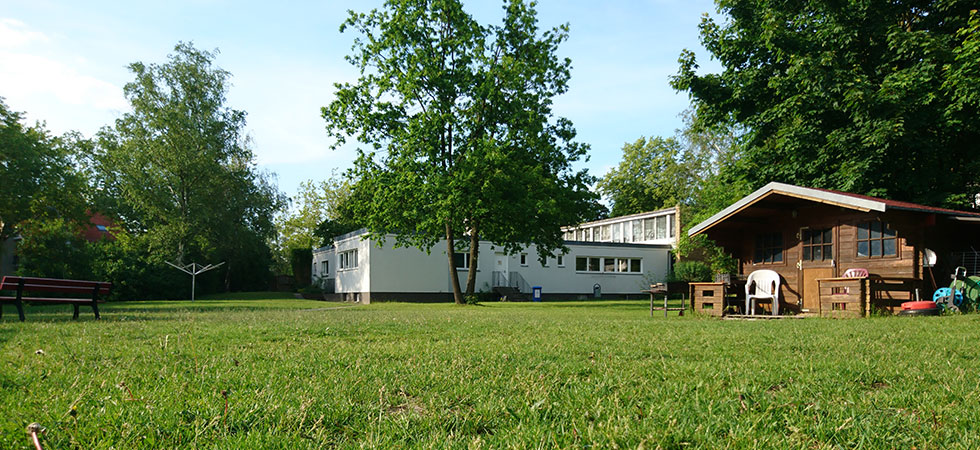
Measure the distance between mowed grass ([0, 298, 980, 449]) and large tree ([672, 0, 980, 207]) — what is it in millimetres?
11469

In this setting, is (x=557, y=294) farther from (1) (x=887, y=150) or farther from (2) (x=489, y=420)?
(2) (x=489, y=420)

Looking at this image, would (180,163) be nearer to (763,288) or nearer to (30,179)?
(30,179)

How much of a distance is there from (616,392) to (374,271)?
98.6 ft

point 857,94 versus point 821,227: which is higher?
point 857,94

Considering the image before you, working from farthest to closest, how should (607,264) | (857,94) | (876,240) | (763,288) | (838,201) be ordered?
(607,264) → (857,94) → (763,288) → (876,240) → (838,201)

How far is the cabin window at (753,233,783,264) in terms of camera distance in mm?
15852

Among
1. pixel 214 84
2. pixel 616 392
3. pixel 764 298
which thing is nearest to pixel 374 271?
pixel 214 84

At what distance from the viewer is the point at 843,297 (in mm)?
12773

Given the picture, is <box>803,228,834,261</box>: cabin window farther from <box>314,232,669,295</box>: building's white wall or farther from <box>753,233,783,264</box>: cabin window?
<box>314,232,669,295</box>: building's white wall

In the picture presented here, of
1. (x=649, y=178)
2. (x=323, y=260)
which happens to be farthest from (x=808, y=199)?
(x=649, y=178)

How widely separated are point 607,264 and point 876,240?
2606 cm

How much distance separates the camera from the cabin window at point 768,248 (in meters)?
15.9

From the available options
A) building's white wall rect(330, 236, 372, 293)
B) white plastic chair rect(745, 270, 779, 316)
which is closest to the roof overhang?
white plastic chair rect(745, 270, 779, 316)

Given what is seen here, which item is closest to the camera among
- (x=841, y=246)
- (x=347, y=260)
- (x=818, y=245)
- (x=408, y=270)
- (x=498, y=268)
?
(x=841, y=246)
